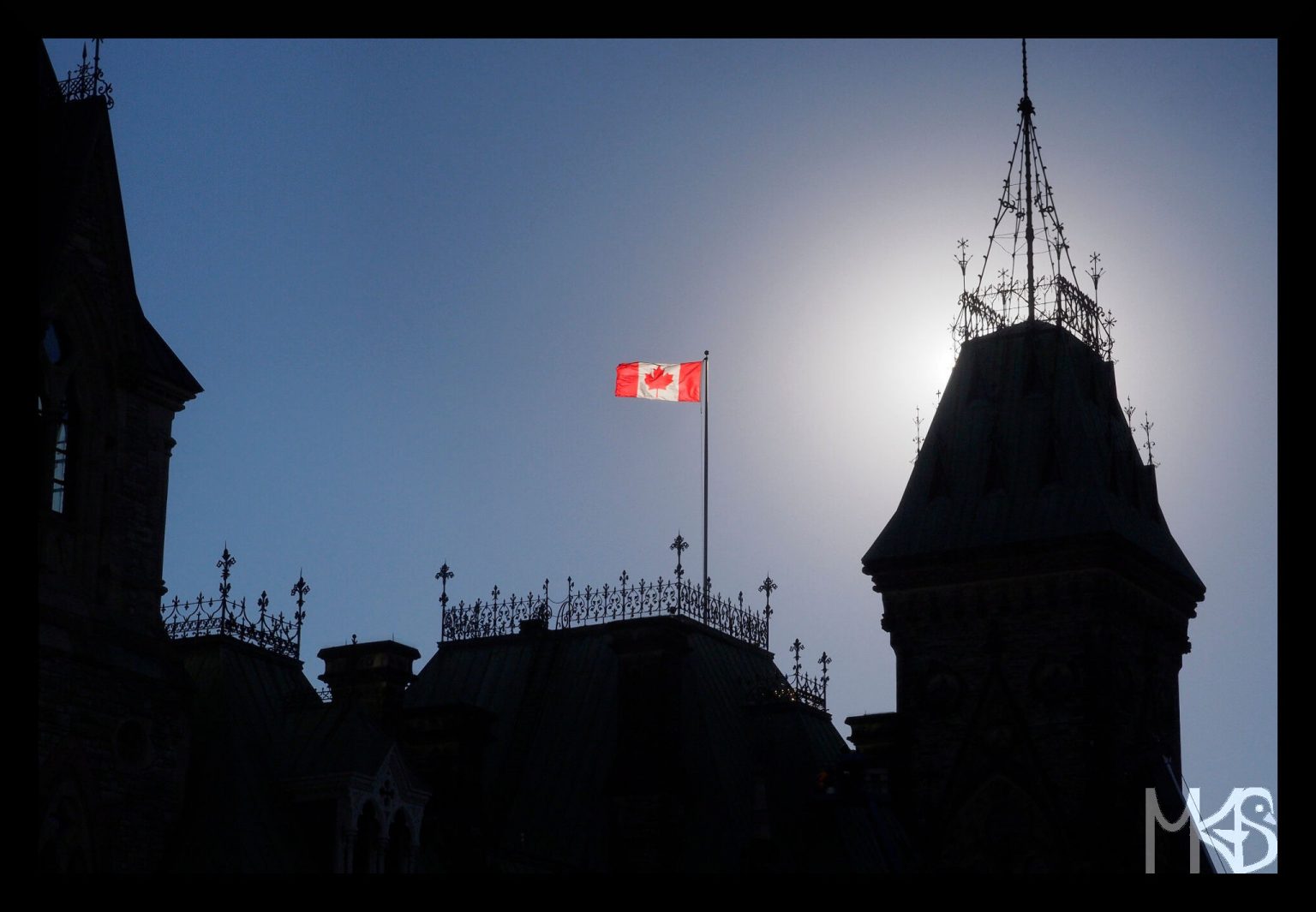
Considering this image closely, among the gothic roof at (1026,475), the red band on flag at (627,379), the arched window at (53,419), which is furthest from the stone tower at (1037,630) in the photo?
the arched window at (53,419)

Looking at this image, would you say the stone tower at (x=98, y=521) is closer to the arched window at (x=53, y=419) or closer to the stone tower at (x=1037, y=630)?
the arched window at (x=53, y=419)

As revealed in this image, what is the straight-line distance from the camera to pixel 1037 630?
53.3m

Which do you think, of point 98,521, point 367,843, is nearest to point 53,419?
point 98,521

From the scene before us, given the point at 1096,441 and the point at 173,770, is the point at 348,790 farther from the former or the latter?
the point at 1096,441

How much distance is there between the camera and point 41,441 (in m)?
33.6

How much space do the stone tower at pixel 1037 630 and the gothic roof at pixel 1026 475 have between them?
6 centimetres

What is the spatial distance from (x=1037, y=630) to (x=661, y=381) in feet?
42.3

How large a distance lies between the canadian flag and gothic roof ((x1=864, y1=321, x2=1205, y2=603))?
691 centimetres

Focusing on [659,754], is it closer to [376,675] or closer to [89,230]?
[376,675]

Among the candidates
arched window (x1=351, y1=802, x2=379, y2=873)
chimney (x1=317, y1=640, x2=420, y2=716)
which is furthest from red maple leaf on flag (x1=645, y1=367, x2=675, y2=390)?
arched window (x1=351, y1=802, x2=379, y2=873)

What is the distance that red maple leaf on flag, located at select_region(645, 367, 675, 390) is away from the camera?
58062 millimetres

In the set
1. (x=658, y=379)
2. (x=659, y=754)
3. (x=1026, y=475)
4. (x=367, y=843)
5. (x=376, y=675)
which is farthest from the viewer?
(x=658, y=379)

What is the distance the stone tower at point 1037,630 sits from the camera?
51656 millimetres

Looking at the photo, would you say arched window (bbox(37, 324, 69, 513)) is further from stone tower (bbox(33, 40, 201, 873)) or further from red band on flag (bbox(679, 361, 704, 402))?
red band on flag (bbox(679, 361, 704, 402))
